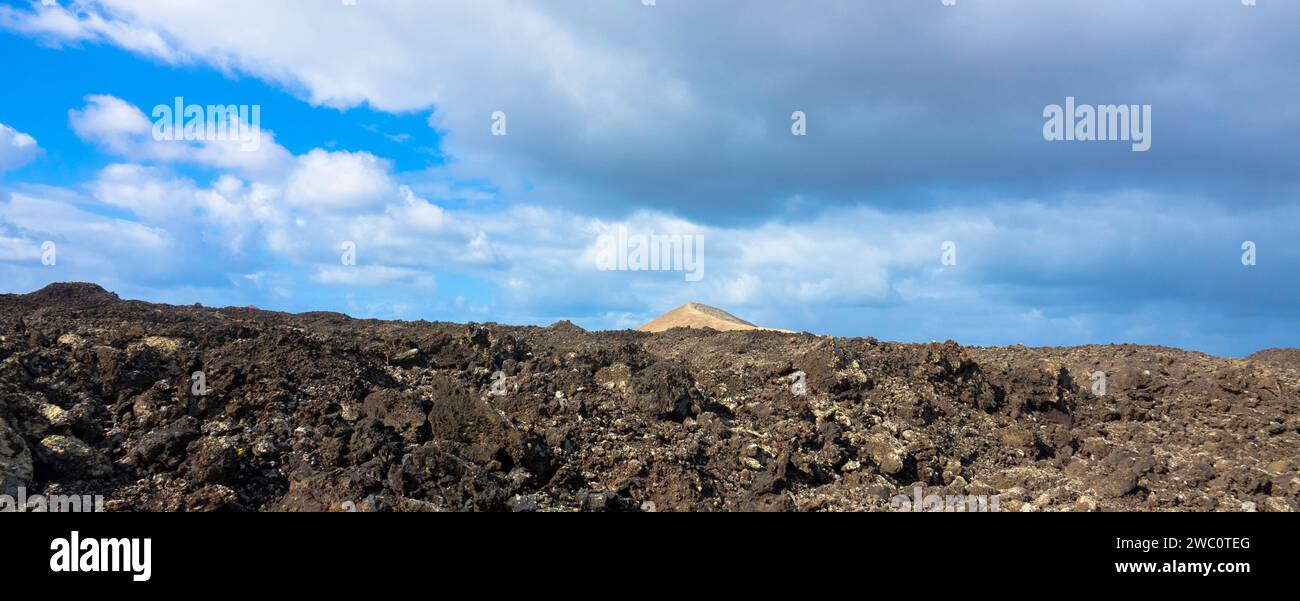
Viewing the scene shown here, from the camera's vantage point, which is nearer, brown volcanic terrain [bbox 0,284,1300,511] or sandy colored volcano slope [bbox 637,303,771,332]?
brown volcanic terrain [bbox 0,284,1300,511]

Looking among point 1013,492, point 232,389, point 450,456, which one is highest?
point 232,389

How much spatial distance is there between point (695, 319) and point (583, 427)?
31504 millimetres

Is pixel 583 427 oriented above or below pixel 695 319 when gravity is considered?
below

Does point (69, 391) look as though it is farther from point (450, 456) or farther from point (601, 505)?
point (601, 505)

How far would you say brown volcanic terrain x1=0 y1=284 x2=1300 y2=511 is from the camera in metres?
10.2

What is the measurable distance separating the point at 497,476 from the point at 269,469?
10.2 feet

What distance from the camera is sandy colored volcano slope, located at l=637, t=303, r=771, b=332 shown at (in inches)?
1700

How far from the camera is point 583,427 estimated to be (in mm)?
12766

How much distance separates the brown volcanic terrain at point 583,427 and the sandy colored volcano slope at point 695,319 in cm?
2545

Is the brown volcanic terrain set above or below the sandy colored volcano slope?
below

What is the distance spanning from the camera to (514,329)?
2559 cm

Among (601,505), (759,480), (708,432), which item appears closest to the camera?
(601,505)

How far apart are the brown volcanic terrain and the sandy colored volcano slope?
83.5 ft

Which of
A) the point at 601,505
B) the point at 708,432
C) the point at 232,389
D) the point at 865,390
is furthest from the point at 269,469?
the point at 865,390
